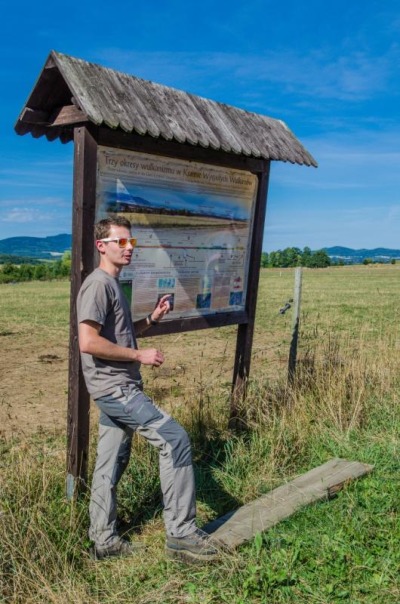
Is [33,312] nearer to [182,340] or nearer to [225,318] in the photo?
[182,340]

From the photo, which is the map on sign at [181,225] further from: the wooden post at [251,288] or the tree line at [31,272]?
the tree line at [31,272]

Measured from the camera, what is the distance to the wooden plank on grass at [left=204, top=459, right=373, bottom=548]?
3754 mm

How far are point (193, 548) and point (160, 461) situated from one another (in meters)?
0.52

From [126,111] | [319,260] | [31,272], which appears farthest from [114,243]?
[319,260]

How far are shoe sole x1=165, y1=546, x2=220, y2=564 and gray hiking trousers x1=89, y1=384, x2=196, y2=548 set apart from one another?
0.31 ft

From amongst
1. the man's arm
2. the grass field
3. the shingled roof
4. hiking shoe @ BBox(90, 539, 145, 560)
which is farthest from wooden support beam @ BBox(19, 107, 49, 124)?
hiking shoe @ BBox(90, 539, 145, 560)

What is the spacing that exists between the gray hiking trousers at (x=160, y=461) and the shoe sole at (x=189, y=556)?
0.09 meters

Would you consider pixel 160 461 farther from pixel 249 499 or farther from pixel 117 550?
pixel 249 499

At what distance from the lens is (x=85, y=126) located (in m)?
4.21

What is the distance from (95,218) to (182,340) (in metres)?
8.96

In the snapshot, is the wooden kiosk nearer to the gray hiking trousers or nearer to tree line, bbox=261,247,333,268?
the gray hiking trousers

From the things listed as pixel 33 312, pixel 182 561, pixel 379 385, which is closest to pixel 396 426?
pixel 379 385

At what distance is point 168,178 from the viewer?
4.93 meters

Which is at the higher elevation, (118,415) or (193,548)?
(118,415)
